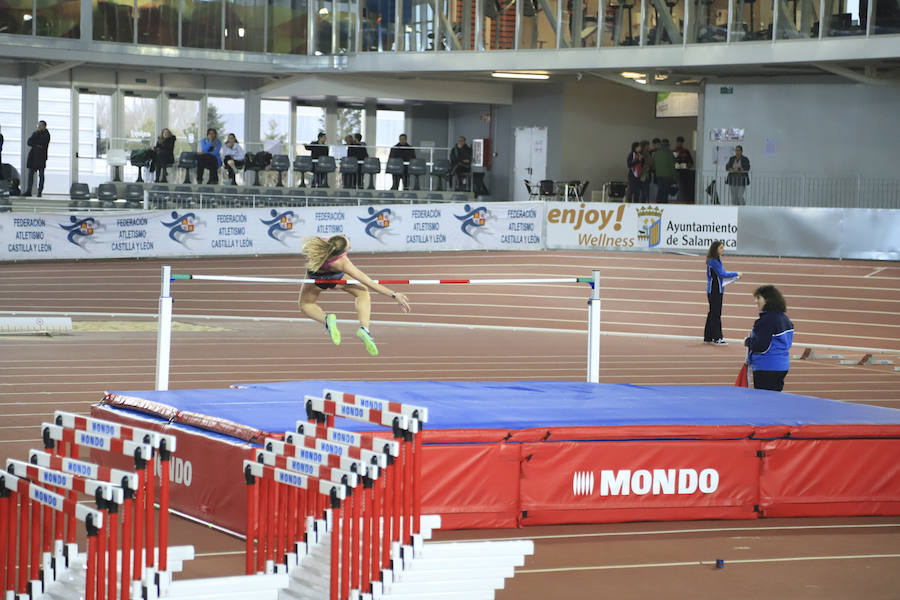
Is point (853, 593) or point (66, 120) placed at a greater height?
point (66, 120)

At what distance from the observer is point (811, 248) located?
25.2 meters

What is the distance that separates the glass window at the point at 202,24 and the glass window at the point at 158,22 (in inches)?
11.0

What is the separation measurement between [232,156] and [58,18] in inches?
238

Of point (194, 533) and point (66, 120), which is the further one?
point (66, 120)

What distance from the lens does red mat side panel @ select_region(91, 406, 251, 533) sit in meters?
7.65

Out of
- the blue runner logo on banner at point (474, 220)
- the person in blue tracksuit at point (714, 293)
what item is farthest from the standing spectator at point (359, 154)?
the person in blue tracksuit at point (714, 293)

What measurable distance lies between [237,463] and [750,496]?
3.69 metres

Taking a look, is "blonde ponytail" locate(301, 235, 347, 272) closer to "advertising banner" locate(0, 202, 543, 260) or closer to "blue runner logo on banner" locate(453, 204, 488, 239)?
A: "advertising banner" locate(0, 202, 543, 260)

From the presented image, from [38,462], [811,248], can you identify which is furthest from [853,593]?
[811,248]

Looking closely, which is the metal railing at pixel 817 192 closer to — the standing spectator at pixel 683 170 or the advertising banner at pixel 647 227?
the standing spectator at pixel 683 170

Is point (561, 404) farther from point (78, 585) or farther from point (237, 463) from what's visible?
point (78, 585)

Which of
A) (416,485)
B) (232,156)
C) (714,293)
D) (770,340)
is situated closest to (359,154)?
(232,156)

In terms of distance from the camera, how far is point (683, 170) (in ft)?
106

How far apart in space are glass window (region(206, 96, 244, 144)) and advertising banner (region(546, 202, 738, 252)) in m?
14.7
